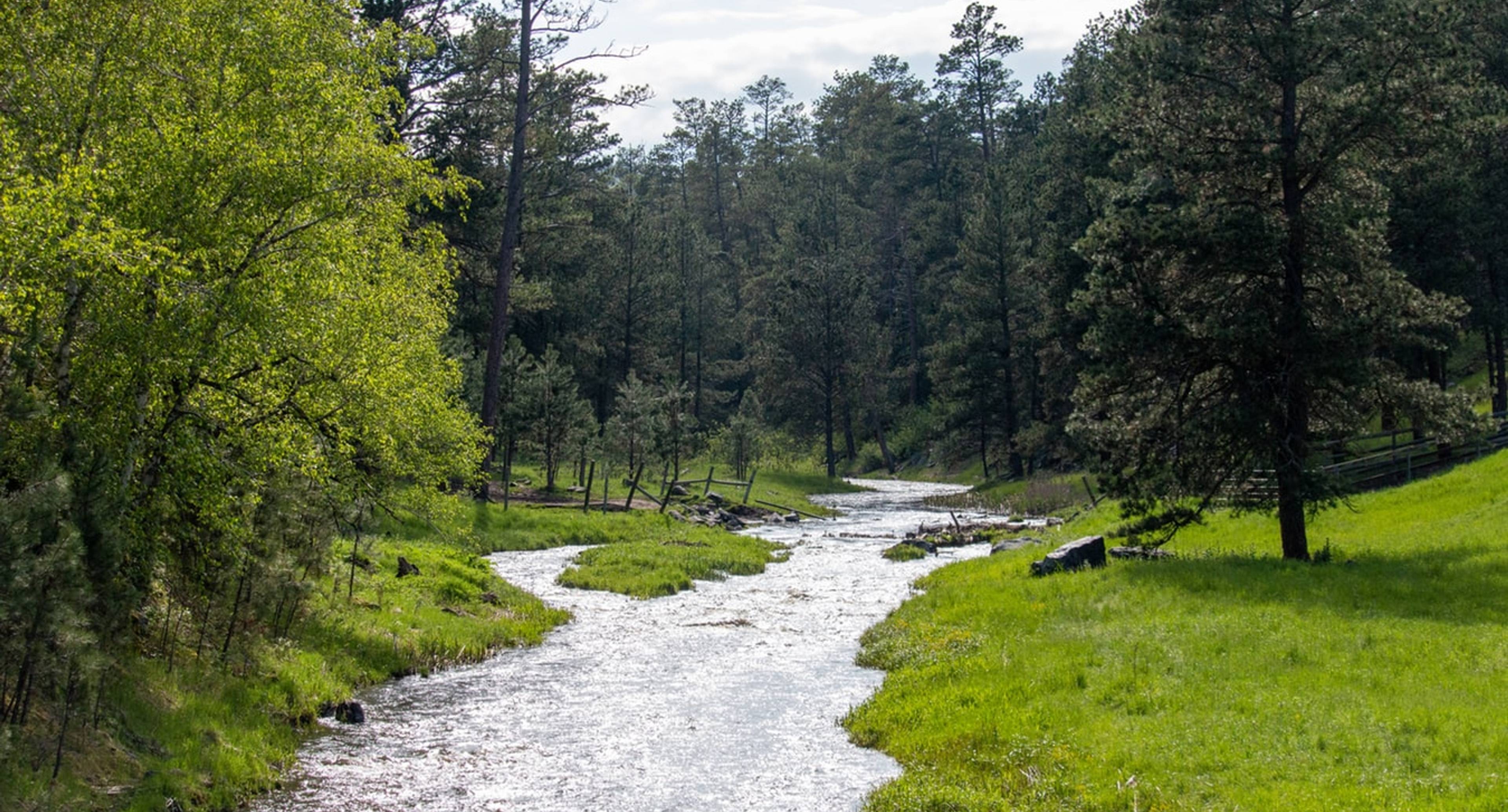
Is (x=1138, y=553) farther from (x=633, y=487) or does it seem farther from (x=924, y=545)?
(x=633, y=487)

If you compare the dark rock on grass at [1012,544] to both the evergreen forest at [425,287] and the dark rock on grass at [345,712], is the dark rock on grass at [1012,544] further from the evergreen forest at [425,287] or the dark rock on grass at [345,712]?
the dark rock on grass at [345,712]

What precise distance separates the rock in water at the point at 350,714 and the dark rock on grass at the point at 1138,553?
675 inches

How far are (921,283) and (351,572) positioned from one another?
82.4 metres

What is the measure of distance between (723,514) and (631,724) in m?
31.8

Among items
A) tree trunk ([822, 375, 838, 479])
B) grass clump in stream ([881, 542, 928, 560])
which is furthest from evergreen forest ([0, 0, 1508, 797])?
tree trunk ([822, 375, 838, 479])

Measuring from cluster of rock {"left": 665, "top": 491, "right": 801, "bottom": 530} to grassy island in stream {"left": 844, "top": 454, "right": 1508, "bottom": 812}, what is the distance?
20585mm

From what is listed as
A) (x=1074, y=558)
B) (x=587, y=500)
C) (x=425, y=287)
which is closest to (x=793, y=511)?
(x=587, y=500)

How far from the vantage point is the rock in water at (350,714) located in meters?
15.6

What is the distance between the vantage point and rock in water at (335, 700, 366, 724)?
15.6 m

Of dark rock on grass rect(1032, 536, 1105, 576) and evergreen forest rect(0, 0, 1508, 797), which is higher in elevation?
evergreen forest rect(0, 0, 1508, 797)

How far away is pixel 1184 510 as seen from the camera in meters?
25.6

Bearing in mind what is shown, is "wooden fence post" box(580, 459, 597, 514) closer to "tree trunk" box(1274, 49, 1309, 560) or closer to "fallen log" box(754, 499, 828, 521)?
"fallen log" box(754, 499, 828, 521)

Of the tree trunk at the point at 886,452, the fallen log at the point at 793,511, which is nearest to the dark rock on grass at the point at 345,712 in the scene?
the fallen log at the point at 793,511

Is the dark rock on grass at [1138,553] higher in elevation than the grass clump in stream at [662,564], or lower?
higher
